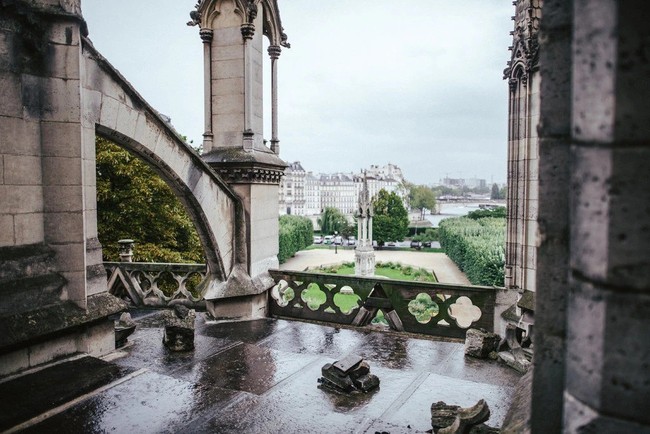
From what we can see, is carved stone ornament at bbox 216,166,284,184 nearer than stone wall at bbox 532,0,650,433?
No

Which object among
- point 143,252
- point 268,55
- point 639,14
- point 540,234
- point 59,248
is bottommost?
point 143,252

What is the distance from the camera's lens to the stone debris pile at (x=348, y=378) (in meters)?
3.89

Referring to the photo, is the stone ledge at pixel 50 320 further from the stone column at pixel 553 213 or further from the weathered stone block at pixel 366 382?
the stone column at pixel 553 213

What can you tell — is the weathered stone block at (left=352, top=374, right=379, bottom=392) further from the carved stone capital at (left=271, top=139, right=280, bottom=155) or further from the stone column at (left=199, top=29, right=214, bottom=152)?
the carved stone capital at (left=271, top=139, right=280, bottom=155)

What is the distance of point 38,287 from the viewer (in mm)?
3816

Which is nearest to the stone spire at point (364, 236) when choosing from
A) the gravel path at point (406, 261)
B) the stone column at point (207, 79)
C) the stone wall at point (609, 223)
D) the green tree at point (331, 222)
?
the gravel path at point (406, 261)

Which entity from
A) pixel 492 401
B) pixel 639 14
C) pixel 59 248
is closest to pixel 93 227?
pixel 59 248

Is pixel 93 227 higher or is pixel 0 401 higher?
pixel 93 227

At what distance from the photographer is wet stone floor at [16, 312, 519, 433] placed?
2.85m

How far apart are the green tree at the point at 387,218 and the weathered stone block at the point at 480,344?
66046 millimetres

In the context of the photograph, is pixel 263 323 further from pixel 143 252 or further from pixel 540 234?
pixel 143 252

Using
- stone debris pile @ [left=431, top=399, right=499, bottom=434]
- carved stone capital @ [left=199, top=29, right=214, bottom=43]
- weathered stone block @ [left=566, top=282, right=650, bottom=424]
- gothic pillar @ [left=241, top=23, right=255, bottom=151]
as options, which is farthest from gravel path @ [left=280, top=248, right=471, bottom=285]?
weathered stone block @ [left=566, top=282, right=650, bottom=424]

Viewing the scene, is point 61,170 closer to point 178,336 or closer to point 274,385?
point 178,336

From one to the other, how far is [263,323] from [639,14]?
20.1ft
